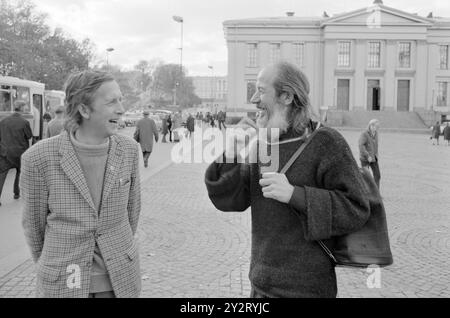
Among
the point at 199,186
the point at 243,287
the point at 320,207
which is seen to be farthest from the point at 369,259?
the point at 199,186

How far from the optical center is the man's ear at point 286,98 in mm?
2344

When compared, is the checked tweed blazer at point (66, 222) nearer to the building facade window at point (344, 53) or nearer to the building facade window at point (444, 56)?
the building facade window at point (344, 53)

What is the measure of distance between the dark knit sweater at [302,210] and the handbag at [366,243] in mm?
38

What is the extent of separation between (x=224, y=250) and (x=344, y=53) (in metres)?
63.4

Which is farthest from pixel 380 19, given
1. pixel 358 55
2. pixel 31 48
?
pixel 31 48

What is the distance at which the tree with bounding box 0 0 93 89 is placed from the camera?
40.0m

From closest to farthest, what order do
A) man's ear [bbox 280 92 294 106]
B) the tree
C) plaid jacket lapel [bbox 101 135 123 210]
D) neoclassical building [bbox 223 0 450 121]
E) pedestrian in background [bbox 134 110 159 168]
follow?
man's ear [bbox 280 92 294 106] → plaid jacket lapel [bbox 101 135 123 210] → pedestrian in background [bbox 134 110 159 168] → the tree → neoclassical building [bbox 223 0 450 121]

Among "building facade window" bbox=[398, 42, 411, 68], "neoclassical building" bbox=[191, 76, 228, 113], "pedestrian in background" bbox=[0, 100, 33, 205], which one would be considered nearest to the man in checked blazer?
"pedestrian in background" bbox=[0, 100, 33, 205]

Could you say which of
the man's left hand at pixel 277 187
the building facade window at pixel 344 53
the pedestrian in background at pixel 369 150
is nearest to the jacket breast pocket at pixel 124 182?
the man's left hand at pixel 277 187

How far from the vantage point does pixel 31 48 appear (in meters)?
43.2

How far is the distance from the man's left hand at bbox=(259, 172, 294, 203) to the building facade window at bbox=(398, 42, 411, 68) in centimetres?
6871

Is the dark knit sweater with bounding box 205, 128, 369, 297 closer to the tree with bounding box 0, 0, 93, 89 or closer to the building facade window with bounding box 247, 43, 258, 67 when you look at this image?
the tree with bounding box 0, 0, 93, 89

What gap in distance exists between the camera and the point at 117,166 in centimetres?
269

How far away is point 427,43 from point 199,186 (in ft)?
204
